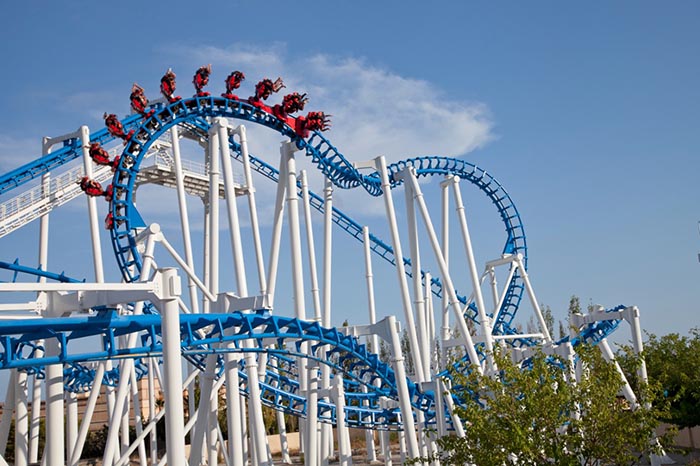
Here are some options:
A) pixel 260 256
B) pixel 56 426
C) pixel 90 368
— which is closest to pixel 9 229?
pixel 90 368

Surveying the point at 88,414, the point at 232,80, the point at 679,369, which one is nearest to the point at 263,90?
the point at 232,80

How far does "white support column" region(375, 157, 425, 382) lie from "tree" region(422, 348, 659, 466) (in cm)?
493

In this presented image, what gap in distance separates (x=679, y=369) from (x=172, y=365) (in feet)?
53.3

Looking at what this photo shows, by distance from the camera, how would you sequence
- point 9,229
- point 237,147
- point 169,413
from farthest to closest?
point 237,147
point 9,229
point 169,413

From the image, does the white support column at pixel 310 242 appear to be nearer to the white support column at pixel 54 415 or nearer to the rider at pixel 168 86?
the rider at pixel 168 86

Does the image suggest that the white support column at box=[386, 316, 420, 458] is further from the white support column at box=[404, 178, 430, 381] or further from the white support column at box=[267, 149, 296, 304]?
the white support column at box=[267, 149, 296, 304]

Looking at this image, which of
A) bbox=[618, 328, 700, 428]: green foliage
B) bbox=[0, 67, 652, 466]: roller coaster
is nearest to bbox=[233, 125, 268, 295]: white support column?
bbox=[0, 67, 652, 466]: roller coaster

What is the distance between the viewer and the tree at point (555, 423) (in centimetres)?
726

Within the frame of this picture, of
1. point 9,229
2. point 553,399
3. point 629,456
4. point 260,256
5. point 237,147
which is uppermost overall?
point 237,147

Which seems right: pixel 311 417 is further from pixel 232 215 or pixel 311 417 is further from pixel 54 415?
pixel 54 415

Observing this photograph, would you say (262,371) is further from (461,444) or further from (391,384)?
(461,444)

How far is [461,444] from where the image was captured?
7.95 meters

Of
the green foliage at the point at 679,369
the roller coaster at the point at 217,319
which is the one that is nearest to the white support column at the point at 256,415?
the roller coaster at the point at 217,319

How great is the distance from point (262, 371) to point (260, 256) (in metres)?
2.29
